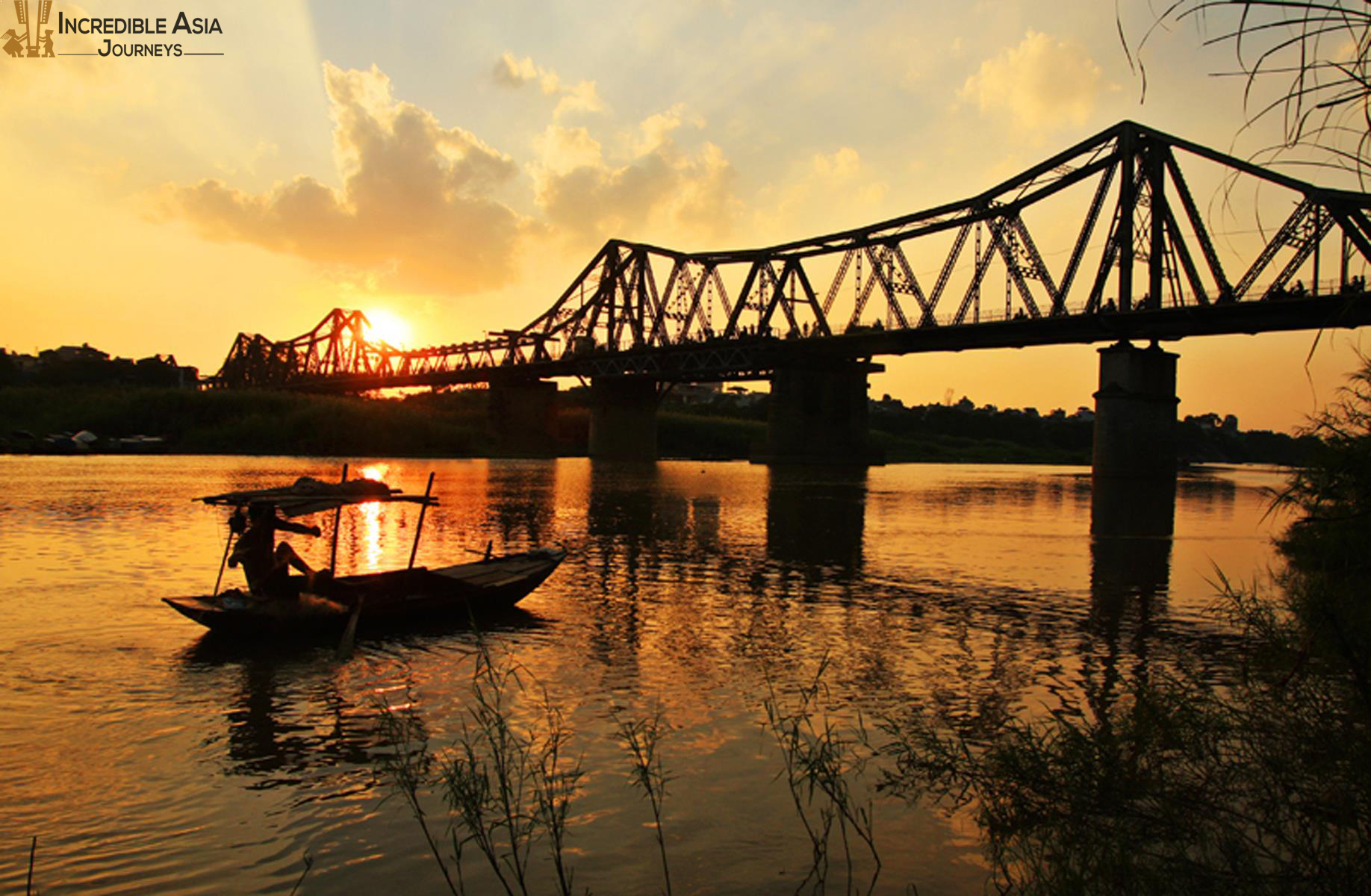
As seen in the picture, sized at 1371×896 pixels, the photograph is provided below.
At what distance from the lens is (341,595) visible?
13508 millimetres

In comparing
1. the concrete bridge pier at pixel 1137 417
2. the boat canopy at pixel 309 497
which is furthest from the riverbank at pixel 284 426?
the boat canopy at pixel 309 497

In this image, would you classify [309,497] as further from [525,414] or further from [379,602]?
[525,414]

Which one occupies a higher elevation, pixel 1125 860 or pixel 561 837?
pixel 1125 860

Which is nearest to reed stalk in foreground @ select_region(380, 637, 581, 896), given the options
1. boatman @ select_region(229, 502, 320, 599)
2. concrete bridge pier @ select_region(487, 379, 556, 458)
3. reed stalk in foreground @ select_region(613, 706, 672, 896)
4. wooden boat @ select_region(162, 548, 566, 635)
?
reed stalk in foreground @ select_region(613, 706, 672, 896)

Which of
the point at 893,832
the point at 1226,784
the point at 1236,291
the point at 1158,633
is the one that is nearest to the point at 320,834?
the point at 893,832

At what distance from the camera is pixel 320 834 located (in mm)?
6820

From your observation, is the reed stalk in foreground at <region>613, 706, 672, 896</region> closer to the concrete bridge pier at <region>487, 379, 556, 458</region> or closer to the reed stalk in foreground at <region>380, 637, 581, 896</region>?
the reed stalk in foreground at <region>380, 637, 581, 896</region>

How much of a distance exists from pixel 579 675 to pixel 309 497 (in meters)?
5.42

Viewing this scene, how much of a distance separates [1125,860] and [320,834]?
546cm

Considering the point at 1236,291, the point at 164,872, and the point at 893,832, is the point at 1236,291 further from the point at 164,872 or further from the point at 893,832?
the point at 164,872

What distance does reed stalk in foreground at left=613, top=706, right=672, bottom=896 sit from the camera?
20.8 ft

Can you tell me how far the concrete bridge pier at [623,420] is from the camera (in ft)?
349

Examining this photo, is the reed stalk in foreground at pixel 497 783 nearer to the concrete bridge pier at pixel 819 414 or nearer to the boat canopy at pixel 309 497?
the boat canopy at pixel 309 497

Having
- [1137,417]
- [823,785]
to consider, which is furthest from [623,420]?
[823,785]
